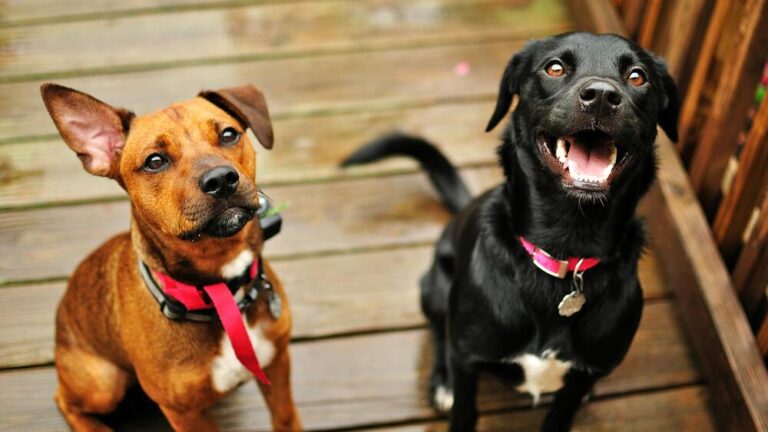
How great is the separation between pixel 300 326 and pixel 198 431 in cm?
65

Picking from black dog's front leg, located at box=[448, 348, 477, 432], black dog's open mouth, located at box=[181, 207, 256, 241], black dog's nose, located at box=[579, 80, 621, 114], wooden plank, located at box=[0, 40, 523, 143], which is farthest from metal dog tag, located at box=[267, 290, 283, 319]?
wooden plank, located at box=[0, 40, 523, 143]

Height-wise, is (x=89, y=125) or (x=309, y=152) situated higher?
(x=89, y=125)

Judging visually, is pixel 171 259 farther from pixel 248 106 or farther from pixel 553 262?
pixel 553 262

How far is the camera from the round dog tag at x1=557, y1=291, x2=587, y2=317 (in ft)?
6.59

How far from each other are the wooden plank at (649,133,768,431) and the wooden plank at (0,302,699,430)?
0.39 ft

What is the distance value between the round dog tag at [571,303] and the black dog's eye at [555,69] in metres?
0.59

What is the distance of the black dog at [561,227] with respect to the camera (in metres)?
1.81

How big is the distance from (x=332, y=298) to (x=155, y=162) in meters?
1.11

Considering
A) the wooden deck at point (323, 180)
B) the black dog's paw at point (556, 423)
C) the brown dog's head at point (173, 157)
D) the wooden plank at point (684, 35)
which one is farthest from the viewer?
the wooden plank at point (684, 35)

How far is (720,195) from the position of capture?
9.28ft

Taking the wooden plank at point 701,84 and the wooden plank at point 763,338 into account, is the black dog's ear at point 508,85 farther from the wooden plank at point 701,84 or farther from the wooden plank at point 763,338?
the wooden plank at point 763,338

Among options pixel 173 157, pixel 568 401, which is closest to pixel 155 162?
pixel 173 157

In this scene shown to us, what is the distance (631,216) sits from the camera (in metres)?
2.00

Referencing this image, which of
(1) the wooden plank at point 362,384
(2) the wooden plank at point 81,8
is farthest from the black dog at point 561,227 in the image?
(2) the wooden plank at point 81,8
